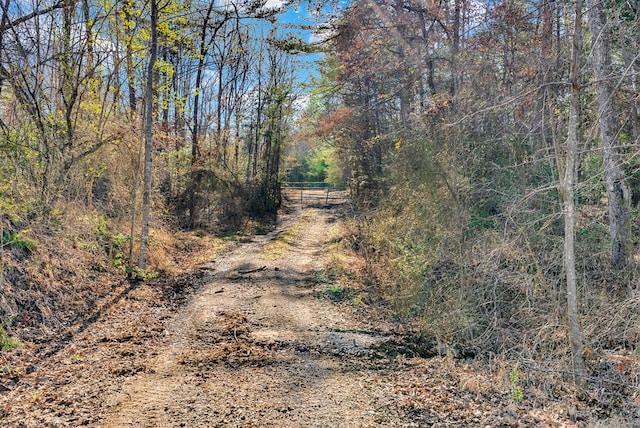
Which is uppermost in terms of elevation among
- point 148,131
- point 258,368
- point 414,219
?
point 148,131

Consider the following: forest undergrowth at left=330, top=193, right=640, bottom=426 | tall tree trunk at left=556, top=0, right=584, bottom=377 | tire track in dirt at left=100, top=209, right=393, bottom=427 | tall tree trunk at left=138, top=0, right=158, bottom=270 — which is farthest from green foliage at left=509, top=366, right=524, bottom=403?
tall tree trunk at left=138, top=0, right=158, bottom=270

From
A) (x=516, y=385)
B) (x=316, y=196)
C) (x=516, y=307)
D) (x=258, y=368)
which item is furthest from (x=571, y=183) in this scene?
(x=316, y=196)

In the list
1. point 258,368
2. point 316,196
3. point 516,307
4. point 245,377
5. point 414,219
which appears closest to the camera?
point 245,377

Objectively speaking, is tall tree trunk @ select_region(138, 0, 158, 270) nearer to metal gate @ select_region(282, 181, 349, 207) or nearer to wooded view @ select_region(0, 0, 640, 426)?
wooded view @ select_region(0, 0, 640, 426)

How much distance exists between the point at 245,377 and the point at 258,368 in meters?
0.30

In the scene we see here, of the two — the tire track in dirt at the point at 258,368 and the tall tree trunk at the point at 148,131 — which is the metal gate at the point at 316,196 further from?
the tire track in dirt at the point at 258,368

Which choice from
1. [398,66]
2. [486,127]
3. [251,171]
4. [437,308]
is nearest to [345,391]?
[437,308]

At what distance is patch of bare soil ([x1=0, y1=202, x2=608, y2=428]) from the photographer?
4223 millimetres

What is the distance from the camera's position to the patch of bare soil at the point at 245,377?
13.9 feet

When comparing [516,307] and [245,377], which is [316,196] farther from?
[245,377]

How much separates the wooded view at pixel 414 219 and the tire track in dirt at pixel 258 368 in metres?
0.08

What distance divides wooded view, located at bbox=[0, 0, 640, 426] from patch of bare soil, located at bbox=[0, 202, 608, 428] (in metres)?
0.05

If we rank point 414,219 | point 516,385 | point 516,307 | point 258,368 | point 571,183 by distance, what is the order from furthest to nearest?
point 414,219 < point 516,307 < point 258,368 < point 516,385 < point 571,183

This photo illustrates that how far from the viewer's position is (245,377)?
5.11 meters
